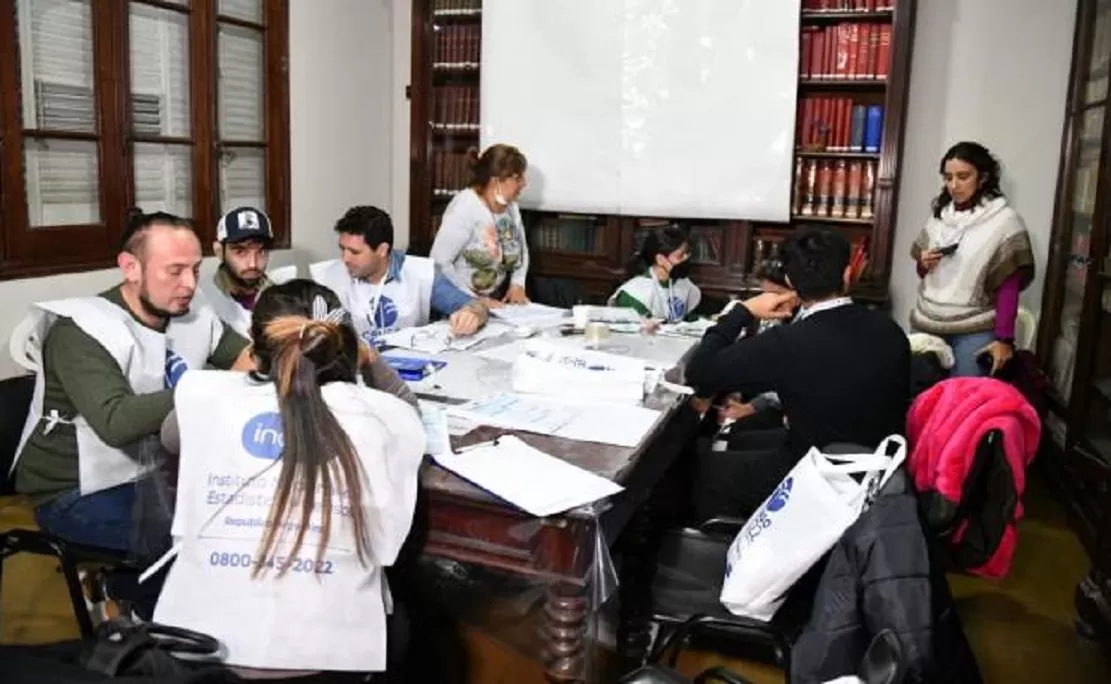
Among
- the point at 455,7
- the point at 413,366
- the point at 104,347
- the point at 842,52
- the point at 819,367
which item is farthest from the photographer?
the point at 455,7

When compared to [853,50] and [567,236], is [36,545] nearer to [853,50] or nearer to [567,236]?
[567,236]

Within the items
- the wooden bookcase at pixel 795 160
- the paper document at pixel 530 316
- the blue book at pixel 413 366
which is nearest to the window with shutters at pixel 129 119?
the wooden bookcase at pixel 795 160

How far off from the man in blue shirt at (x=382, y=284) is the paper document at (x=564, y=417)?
0.82 metres

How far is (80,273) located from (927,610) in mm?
3111

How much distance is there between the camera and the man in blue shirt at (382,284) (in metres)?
2.87

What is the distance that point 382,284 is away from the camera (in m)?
3.02

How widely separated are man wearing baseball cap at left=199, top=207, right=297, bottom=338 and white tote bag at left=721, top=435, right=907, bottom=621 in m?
1.53

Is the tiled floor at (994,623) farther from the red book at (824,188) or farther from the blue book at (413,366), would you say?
the red book at (824,188)

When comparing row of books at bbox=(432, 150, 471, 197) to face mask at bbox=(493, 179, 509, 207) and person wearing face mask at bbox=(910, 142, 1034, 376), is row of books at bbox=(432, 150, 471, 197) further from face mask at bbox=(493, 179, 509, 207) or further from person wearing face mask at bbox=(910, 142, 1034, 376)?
person wearing face mask at bbox=(910, 142, 1034, 376)

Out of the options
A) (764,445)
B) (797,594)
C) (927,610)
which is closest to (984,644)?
(764,445)

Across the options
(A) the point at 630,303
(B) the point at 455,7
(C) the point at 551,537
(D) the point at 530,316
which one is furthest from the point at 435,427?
(B) the point at 455,7

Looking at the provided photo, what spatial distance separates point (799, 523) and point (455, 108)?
144 inches

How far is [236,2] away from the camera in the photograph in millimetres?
3918

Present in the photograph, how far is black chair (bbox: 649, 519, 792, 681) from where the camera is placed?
1604 mm
